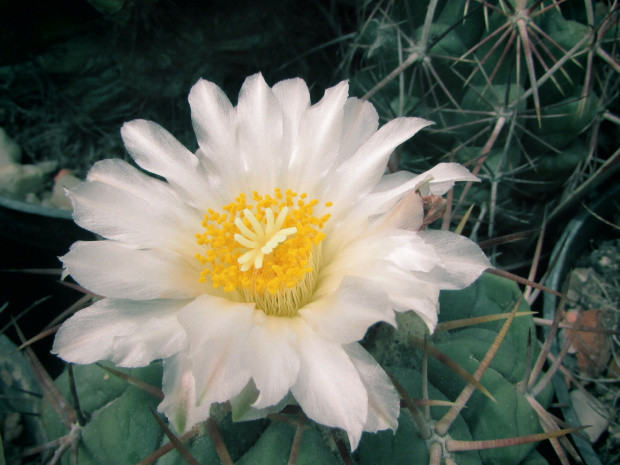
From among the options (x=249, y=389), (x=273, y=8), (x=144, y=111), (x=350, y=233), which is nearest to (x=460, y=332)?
(x=350, y=233)

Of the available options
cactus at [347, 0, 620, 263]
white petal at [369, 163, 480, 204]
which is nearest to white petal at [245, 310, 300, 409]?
white petal at [369, 163, 480, 204]

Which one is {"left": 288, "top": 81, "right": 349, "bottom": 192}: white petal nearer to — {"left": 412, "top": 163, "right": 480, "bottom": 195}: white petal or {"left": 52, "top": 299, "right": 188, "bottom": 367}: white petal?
{"left": 412, "top": 163, "right": 480, "bottom": 195}: white petal

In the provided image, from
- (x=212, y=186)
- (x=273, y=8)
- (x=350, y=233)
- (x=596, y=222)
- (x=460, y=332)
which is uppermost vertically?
(x=273, y=8)

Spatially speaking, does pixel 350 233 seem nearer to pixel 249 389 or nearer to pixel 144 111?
pixel 249 389

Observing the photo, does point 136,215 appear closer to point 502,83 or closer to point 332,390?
point 332,390

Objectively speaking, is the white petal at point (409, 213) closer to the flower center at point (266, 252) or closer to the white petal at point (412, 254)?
the white petal at point (412, 254)

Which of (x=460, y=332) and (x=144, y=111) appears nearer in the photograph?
→ (x=460, y=332)
